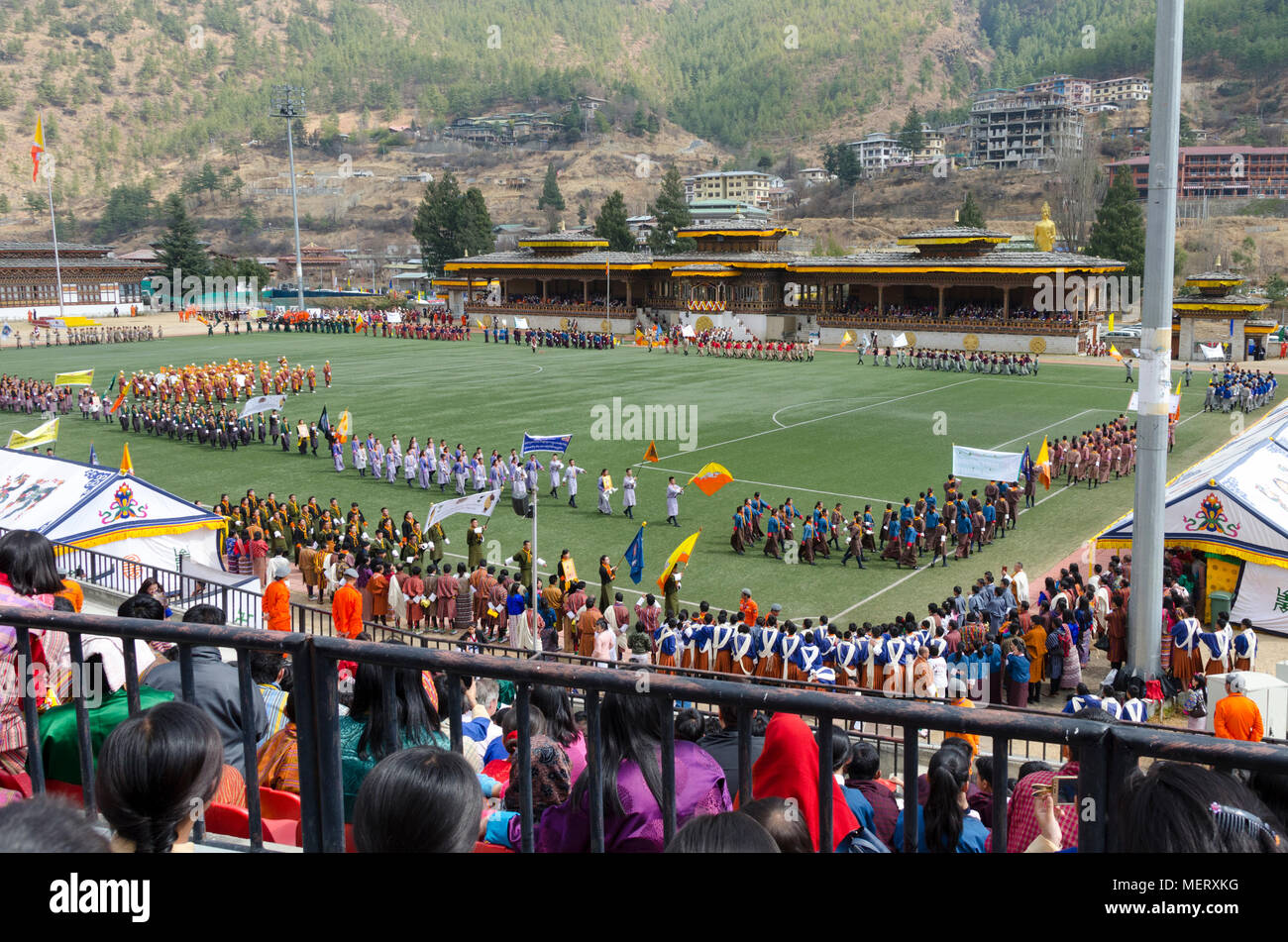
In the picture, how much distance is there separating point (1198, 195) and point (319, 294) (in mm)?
84703

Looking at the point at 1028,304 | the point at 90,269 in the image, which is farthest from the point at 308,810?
the point at 90,269

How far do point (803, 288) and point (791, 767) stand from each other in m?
63.6

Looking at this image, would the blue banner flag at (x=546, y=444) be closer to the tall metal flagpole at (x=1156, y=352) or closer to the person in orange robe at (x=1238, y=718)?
the tall metal flagpole at (x=1156, y=352)

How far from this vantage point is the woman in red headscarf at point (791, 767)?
10.9ft

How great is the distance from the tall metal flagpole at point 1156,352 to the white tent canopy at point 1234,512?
3194 millimetres

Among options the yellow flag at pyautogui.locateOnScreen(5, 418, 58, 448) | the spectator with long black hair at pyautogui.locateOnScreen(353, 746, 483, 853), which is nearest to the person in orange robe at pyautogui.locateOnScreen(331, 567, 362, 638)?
the spectator with long black hair at pyautogui.locateOnScreen(353, 746, 483, 853)

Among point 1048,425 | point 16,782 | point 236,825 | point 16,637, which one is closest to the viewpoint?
point 16,637

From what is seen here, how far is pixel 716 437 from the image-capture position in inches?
1235

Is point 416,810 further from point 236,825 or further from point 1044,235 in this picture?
point 1044,235

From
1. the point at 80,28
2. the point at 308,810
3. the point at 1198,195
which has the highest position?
the point at 80,28

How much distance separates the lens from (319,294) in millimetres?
96188

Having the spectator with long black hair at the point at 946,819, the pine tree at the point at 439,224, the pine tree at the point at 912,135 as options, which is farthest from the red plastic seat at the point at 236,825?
the pine tree at the point at 912,135

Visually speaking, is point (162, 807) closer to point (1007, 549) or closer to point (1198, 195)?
point (1007, 549)

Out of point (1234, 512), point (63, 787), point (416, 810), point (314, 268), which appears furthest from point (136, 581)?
point (314, 268)
